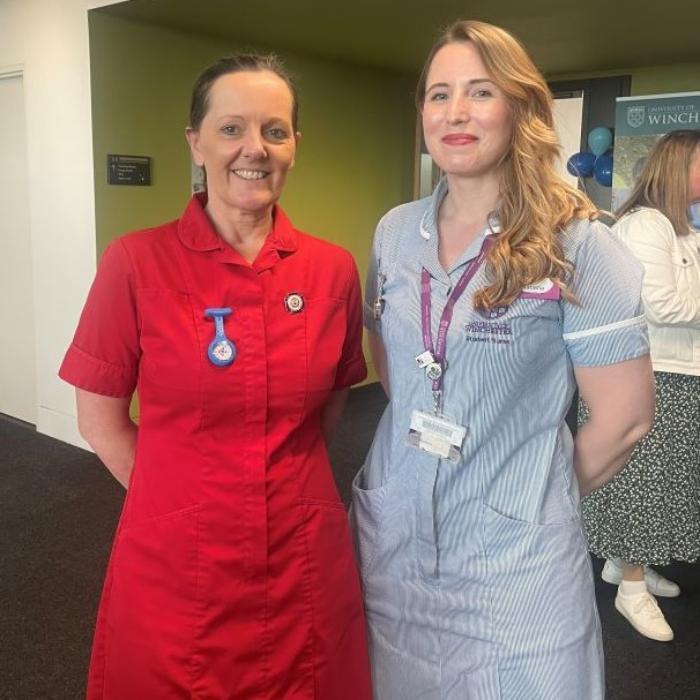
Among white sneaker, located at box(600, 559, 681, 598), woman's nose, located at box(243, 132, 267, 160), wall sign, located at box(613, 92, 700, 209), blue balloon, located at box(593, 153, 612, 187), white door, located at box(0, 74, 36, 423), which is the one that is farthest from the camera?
blue balloon, located at box(593, 153, 612, 187)

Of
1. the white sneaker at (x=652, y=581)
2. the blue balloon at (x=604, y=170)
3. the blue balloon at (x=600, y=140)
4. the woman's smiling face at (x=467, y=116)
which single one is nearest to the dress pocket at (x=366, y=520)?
the woman's smiling face at (x=467, y=116)

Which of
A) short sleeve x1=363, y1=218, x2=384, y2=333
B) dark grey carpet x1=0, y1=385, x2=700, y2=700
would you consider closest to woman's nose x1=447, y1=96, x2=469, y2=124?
short sleeve x1=363, y1=218, x2=384, y2=333

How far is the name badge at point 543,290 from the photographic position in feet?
4.09

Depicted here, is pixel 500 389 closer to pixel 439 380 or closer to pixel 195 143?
pixel 439 380

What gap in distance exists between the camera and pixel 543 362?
1.30 meters

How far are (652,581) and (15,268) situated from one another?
4054mm

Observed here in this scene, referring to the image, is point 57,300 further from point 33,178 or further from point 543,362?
point 543,362

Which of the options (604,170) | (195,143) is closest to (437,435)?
(195,143)

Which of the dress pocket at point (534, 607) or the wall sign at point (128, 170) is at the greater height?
the wall sign at point (128, 170)

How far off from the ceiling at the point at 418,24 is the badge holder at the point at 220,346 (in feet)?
9.97

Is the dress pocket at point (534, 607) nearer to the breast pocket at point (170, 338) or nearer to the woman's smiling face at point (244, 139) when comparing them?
the breast pocket at point (170, 338)

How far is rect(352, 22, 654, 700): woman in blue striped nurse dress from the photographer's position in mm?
1267

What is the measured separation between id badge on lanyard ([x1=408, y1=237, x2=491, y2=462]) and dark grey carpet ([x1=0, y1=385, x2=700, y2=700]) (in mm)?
1547

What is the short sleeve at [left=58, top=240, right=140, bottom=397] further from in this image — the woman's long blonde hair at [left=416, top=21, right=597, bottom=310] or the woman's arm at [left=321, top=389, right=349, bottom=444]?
the woman's long blonde hair at [left=416, top=21, right=597, bottom=310]
